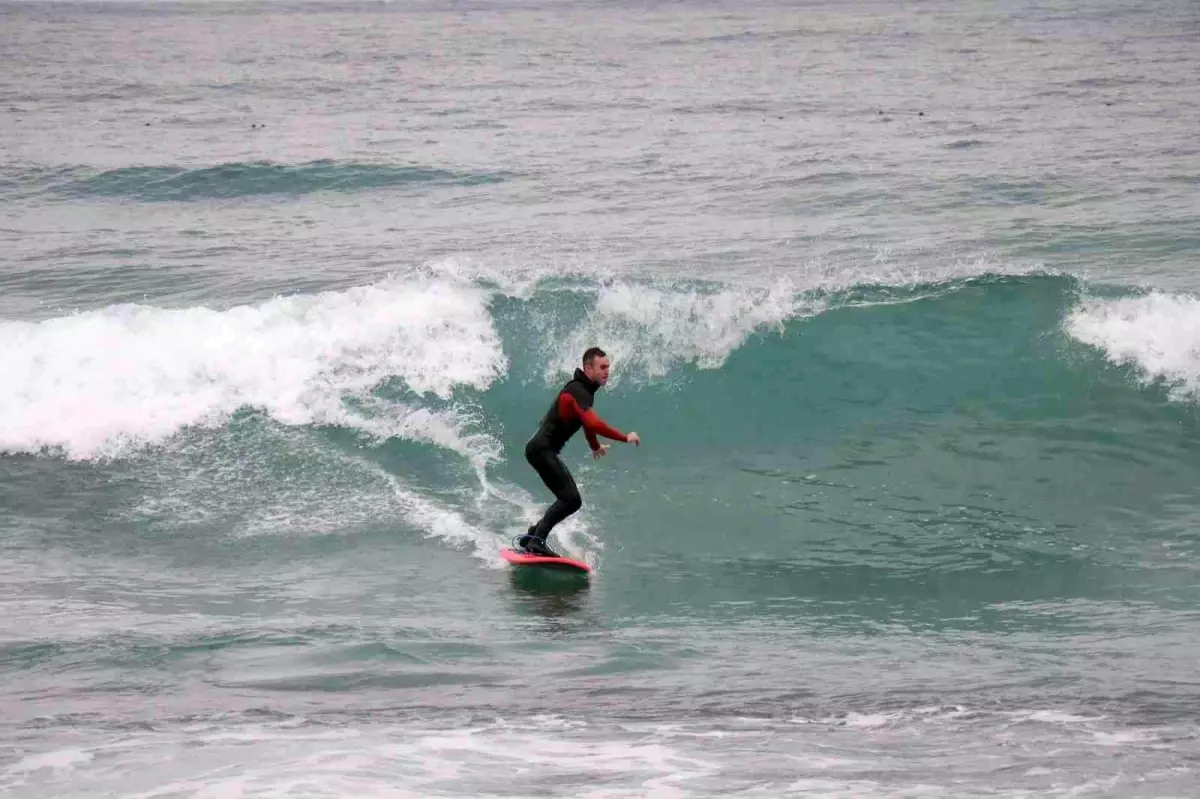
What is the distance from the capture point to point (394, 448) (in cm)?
1241

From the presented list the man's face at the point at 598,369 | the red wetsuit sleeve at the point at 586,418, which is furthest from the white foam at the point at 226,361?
the man's face at the point at 598,369

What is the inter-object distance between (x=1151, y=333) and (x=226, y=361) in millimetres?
9325

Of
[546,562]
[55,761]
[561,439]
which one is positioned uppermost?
[561,439]

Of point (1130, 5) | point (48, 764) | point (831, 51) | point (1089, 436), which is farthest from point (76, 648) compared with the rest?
point (1130, 5)

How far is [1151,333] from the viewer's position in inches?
540

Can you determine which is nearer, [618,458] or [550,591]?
[550,591]

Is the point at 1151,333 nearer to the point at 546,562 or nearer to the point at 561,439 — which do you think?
the point at 561,439

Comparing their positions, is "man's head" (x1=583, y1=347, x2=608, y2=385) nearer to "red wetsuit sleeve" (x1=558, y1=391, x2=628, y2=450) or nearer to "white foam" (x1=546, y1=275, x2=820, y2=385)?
"red wetsuit sleeve" (x1=558, y1=391, x2=628, y2=450)

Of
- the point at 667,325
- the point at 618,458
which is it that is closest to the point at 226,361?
the point at 618,458

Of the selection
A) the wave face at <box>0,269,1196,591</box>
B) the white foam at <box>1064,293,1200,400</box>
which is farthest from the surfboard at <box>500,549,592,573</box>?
the white foam at <box>1064,293,1200,400</box>

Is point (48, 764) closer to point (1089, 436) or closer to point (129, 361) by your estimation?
point (129, 361)

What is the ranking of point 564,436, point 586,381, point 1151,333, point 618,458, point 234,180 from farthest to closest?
point 234,180 < point 1151,333 < point 618,458 < point 564,436 < point 586,381

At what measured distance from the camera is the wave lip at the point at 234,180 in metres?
22.8

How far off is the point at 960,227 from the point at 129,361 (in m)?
10.8
